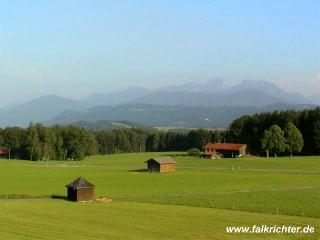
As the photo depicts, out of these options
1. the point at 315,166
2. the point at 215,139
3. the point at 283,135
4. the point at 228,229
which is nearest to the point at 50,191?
the point at 228,229

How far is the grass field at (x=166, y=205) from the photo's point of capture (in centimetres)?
3662

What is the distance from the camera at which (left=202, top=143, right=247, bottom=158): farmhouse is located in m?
138

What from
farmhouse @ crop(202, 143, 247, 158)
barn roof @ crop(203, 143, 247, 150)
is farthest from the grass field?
barn roof @ crop(203, 143, 247, 150)

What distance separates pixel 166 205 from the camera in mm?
52875

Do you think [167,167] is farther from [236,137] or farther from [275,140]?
[236,137]

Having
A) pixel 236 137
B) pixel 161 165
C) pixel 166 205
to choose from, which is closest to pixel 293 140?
pixel 236 137

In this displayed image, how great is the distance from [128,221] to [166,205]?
1228 centimetres

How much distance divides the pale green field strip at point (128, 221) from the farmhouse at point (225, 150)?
284 feet

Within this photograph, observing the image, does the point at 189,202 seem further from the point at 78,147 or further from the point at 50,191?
the point at 78,147

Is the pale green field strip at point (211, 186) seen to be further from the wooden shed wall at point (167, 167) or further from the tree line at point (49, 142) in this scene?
the tree line at point (49, 142)

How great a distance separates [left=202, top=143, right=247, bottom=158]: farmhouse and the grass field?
Result: 146 ft

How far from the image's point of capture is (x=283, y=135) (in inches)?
5123

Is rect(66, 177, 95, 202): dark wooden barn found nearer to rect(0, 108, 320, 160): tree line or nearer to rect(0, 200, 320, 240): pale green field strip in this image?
rect(0, 200, 320, 240): pale green field strip

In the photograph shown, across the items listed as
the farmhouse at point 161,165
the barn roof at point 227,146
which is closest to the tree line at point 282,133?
the barn roof at point 227,146
